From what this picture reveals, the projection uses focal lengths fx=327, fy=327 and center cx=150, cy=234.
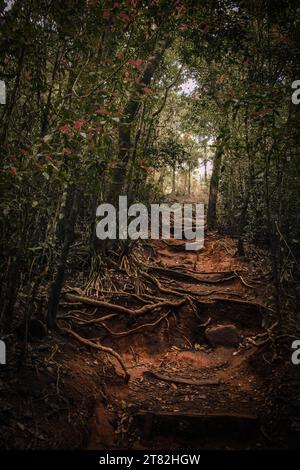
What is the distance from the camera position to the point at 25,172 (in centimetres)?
322

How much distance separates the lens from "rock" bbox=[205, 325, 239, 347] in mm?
6520

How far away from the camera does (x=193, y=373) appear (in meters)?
5.93

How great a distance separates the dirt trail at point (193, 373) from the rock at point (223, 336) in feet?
0.06

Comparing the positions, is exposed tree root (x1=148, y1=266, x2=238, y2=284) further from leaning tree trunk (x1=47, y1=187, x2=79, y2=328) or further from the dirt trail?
leaning tree trunk (x1=47, y1=187, x2=79, y2=328)

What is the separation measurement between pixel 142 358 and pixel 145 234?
4.83 m

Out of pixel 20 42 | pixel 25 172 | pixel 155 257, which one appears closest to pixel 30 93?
pixel 20 42

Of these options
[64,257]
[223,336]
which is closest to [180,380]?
[223,336]

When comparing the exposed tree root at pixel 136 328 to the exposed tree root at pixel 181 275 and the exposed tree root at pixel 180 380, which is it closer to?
the exposed tree root at pixel 180 380

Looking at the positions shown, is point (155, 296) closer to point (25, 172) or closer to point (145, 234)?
point (145, 234)

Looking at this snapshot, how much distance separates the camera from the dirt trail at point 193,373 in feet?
13.9

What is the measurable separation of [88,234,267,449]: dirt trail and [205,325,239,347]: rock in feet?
0.06

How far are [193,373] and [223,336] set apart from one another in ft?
3.49

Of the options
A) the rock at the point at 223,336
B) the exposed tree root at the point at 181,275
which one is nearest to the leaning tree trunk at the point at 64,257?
the rock at the point at 223,336

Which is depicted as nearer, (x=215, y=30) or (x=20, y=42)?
(x=20, y=42)
